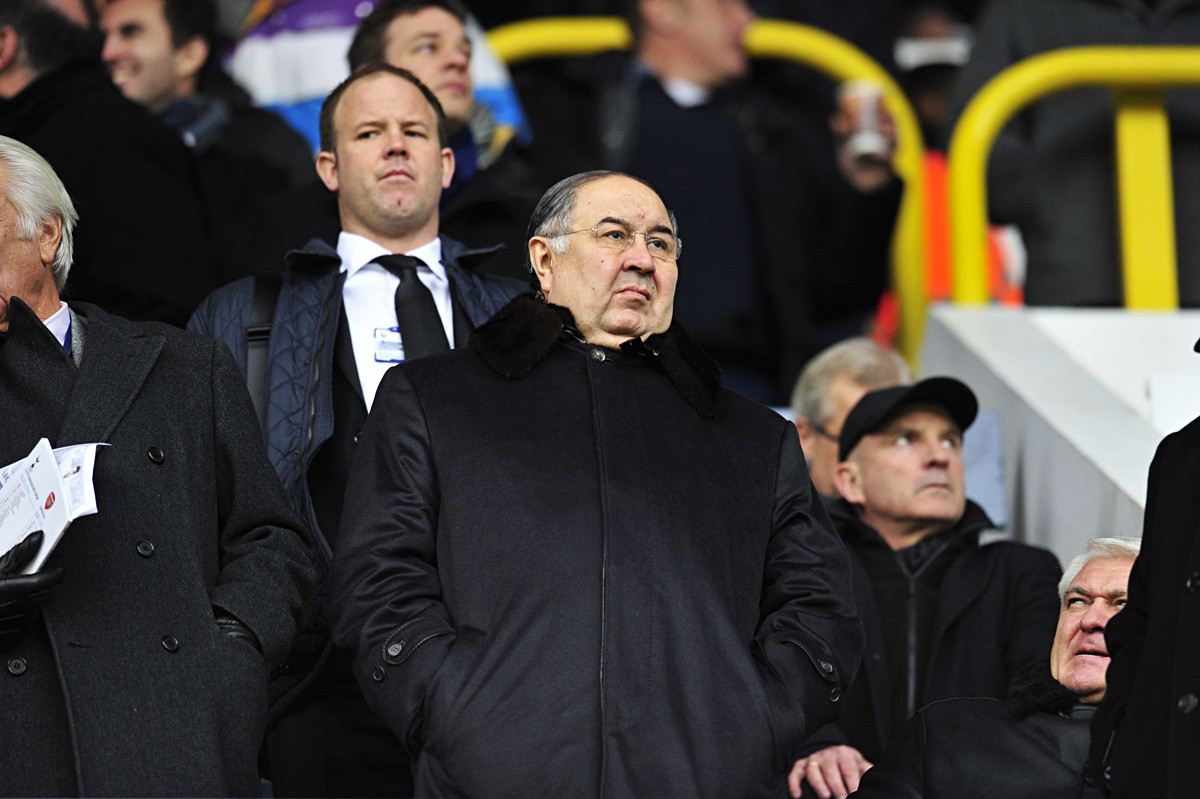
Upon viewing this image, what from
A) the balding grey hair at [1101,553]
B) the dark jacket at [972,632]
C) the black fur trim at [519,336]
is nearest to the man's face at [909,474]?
the dark jacket at [972,632]

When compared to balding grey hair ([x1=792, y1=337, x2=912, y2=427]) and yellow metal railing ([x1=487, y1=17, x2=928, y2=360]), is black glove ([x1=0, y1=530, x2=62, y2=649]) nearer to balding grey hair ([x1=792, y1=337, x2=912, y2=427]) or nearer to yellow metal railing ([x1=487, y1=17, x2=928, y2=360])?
balding grey hair ([x1=792, y1=337, x2=912, y2=427])

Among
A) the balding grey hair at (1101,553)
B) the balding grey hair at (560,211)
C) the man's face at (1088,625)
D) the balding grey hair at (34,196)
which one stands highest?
the balding grey hair at (34,196)

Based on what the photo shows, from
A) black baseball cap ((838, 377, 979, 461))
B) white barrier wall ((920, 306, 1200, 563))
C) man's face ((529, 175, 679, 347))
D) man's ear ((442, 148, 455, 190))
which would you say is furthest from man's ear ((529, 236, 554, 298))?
white barrier wall ((920, 306, 1200, 563))

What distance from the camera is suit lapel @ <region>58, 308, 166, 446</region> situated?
3824mm

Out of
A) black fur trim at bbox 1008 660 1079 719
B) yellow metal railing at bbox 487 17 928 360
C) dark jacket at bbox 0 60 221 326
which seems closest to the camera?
black fur trim at bbox 1008 660 1079 719

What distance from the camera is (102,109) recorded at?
535 centimetres

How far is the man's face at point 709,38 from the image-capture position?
298 inches

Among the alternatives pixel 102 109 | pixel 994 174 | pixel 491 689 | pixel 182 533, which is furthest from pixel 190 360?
pixel 994 174

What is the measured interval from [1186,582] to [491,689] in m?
1.26

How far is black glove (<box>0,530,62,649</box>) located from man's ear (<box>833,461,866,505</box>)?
2711 millimetres

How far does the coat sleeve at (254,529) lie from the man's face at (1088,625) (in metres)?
1.72

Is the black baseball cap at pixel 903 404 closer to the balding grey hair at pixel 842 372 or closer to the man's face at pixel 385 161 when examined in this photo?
the balding grey hair at pixel 842 372

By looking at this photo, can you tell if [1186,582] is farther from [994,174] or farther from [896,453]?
[994,174]

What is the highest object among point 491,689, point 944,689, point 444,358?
point 444,358
